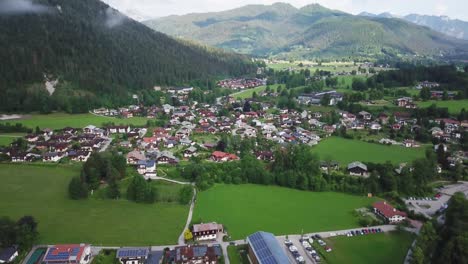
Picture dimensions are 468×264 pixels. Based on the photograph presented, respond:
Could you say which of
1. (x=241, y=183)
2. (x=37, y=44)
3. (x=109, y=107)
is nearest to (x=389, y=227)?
(x=241, y=183)

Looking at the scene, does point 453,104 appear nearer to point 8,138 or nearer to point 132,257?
point 132,257

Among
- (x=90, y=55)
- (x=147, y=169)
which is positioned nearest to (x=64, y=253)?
(x=147, y=169)

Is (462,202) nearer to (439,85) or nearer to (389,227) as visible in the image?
(389,227)

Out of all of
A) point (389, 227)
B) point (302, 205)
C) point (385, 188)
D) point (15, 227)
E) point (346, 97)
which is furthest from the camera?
point (346, 97)

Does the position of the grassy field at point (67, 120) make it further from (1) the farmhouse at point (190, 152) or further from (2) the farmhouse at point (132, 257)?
(2) the farmhouse at point (132, 257)

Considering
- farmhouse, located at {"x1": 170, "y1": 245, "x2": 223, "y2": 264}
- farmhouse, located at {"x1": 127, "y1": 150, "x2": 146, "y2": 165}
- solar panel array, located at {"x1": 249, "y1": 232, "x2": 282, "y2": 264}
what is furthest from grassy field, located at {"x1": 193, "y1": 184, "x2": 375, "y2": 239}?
farmhouse, located at {"x1": 127, "y1": 150, "x2": 146, "y2": 165}

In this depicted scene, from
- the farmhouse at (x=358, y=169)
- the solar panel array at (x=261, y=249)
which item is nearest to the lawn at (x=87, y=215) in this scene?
the solar panel array at (x=261, y=249)

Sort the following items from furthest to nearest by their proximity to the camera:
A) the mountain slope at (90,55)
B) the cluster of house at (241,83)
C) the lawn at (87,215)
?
1. the cluster of house at (241,83)
2. the mountain slope at (90,55)
3. the lawn at (87,215)

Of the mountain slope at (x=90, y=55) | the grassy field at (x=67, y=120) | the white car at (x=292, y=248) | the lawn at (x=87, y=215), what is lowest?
the white car at (x=292, y=248)
